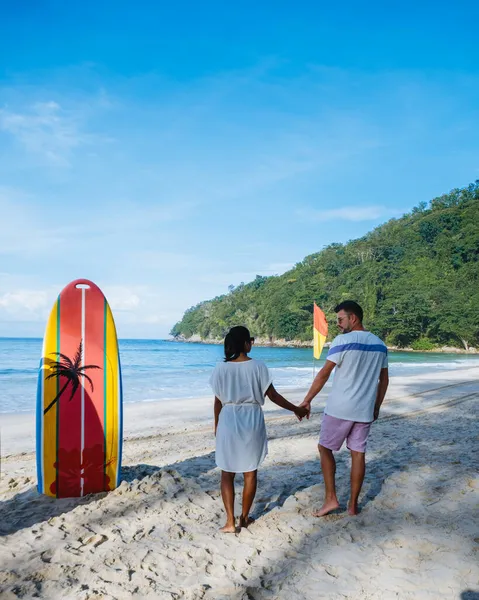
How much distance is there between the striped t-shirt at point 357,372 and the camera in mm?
3186

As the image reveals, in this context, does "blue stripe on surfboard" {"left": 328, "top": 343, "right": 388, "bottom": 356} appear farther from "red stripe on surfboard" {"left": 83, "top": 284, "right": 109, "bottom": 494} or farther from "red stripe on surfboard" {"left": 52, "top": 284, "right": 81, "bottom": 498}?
"red stripe on surfboard" {"left": 52, "top": 284, "right": 81, "bottom": 498}

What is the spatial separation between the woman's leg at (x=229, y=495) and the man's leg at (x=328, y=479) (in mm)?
631

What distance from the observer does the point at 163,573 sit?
2662mm

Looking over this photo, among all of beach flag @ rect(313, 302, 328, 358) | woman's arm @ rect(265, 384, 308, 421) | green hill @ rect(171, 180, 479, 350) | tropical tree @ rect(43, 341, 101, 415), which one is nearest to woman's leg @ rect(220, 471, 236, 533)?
woman's arm @ rect(265, 384, 308, 421)

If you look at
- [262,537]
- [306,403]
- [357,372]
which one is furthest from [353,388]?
[262,537]

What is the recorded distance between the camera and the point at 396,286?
6669cm

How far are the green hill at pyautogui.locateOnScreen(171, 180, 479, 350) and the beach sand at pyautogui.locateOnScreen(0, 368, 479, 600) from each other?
180ft

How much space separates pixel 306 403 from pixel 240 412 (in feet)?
1.90

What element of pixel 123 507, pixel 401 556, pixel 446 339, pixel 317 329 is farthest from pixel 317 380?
pixel 446 339

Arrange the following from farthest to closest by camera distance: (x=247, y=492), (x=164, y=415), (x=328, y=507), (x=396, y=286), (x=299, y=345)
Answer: (x=299, y=345)
(x=396, y=286)
(x=164, y=415)
(x=328, y=507)
(x=247, y=492)

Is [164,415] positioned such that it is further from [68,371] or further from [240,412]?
[240,412]

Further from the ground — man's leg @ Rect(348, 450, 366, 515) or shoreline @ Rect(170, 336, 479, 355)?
man's leg @ Rect(348, 450, 366, 515)

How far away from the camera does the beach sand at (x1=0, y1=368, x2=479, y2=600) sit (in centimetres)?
251

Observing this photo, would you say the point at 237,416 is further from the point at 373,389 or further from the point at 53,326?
the point at 53,326
